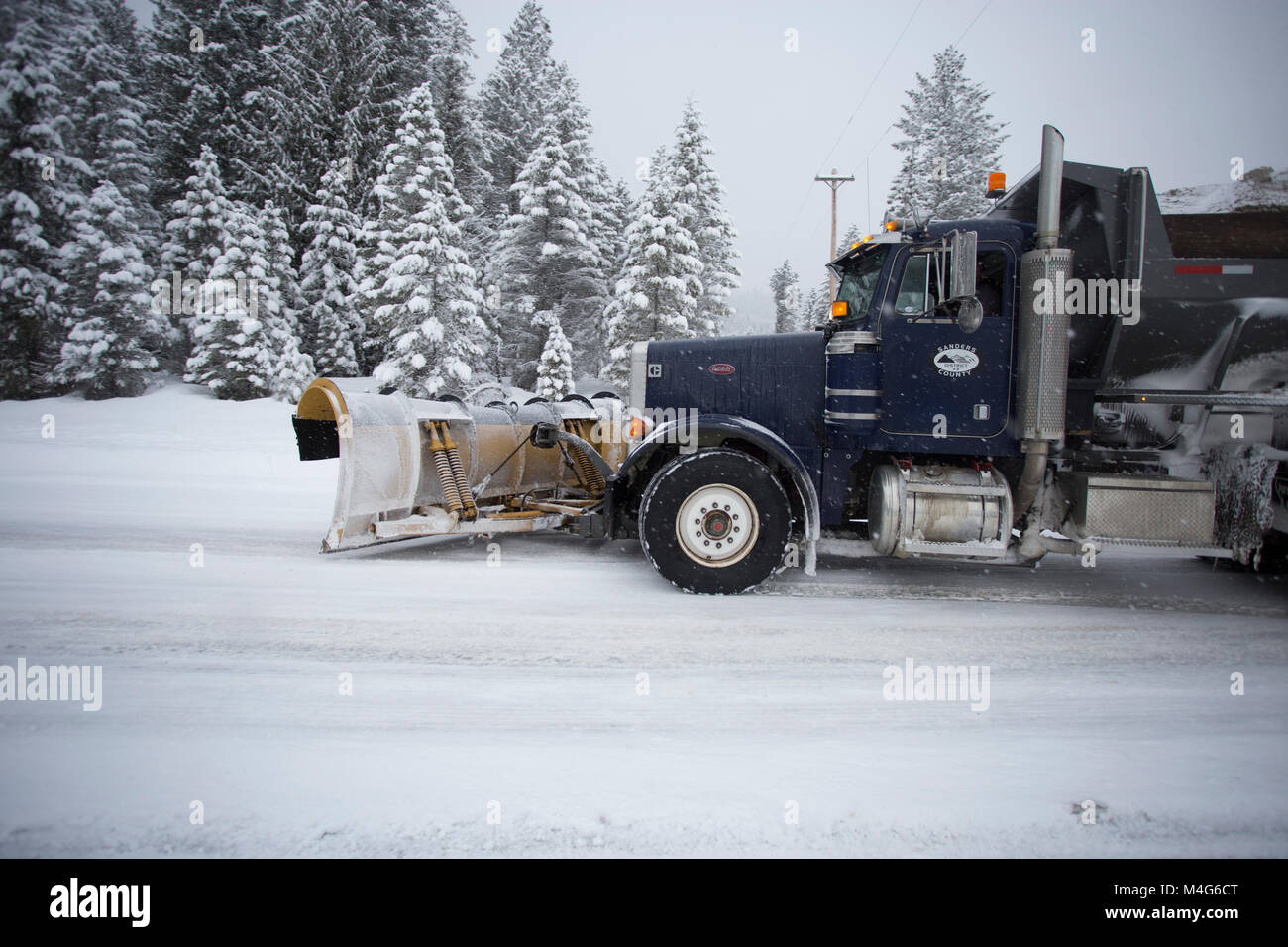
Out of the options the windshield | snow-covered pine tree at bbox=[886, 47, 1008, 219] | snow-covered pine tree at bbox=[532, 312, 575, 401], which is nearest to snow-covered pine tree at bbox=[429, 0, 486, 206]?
snow-covered pine tree at bbox=[532, 312, 575, 401]

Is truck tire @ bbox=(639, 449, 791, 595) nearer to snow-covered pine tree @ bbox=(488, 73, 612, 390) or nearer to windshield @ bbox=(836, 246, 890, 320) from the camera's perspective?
windshield @ bbox=(836, 246, 890, 320)

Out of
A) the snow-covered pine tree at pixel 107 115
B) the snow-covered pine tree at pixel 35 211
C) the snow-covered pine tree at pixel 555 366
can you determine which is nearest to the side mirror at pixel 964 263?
the snow-covered pine tree at pixel 555 366

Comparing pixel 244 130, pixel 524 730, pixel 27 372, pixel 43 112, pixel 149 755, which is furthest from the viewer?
pixel 244 130

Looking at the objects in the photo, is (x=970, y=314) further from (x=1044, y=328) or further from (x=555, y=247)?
(x=555, y=247)

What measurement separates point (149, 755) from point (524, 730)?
1459mm

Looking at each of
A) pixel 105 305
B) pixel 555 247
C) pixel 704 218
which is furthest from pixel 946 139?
pixel 105 305

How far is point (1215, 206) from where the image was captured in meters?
4.98

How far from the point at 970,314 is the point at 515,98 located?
33.4m

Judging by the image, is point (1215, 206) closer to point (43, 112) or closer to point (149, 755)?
point (149, 755)

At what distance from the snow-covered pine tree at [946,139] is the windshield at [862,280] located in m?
27.1

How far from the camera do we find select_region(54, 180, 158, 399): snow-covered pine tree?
19.8 m

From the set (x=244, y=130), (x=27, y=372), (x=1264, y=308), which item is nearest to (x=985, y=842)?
(x=1264, y=308)

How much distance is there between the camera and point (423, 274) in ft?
68.4
